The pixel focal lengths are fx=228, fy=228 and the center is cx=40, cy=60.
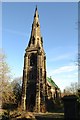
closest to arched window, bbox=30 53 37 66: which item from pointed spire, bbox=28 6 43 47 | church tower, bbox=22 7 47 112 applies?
church tower, bbox=22 7 47 112

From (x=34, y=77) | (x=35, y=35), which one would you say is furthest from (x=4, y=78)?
(x=35, y=35)

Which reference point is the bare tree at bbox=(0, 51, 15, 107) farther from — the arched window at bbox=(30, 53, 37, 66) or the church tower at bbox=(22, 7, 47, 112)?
the arched window at bbox=(30, 53, 37, 66)

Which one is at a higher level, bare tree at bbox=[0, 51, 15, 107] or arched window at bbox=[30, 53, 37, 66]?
arched window at bbox=[30, 53, 37, 66]

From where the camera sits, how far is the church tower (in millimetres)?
54766

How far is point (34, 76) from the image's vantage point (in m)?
58.5

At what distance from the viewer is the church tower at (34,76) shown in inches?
2156

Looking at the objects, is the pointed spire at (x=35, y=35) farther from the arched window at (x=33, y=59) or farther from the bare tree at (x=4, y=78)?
the bare tree at (x=4, y=78)

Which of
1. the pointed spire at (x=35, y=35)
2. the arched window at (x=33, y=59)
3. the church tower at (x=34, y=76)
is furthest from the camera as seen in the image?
the pointed spire at (x=35, y=35)

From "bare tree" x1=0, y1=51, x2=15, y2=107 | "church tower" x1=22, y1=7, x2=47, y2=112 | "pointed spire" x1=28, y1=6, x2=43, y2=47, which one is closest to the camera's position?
"bare tree" x1=0, y1=51, x2=15, y2=107

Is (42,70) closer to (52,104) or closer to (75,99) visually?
(52,104)

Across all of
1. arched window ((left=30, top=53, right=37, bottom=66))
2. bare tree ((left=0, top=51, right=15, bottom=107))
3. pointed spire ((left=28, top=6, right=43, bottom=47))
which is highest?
pointed spire ((left=28, top=6, right=43, bottom=47))

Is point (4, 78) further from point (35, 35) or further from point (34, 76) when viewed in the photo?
point (35, 35)

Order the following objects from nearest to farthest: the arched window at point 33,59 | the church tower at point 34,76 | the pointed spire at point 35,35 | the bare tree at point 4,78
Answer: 1. the bare tree at point 4,78
2. the church tower at point 34,76
3. the arched window at point 33,59
4. the pointed spire at point 35,35

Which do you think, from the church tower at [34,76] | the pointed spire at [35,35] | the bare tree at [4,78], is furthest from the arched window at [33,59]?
the bare tree at [4,78]
